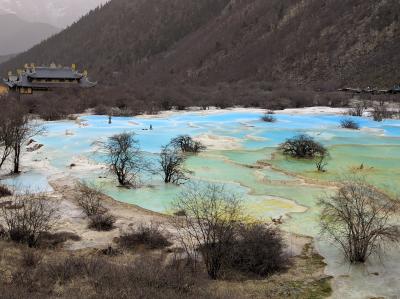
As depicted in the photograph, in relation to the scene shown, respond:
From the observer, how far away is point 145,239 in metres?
10.1

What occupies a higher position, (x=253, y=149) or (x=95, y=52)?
(x=95, y=52)

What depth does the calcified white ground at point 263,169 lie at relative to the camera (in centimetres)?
931

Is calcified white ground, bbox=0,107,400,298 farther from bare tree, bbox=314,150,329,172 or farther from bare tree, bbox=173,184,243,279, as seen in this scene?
bare tree, bbox=173,184,243,279

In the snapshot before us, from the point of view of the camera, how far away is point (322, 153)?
1973cm

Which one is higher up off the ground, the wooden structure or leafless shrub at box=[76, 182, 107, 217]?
the wooden structure

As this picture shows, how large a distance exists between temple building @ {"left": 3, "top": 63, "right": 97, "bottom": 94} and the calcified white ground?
84.4 feet

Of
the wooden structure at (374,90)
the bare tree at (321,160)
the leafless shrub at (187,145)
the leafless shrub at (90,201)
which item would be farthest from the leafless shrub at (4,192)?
the wooden structure at (374,90)

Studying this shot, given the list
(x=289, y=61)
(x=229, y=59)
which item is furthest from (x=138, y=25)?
(x=289, y=61)

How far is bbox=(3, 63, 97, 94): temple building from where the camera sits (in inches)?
2194

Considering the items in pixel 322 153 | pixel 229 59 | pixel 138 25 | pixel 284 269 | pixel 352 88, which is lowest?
pixel 284 269

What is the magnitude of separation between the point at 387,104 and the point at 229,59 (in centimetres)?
4133

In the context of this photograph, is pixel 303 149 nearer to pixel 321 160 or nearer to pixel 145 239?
pixel 321 160

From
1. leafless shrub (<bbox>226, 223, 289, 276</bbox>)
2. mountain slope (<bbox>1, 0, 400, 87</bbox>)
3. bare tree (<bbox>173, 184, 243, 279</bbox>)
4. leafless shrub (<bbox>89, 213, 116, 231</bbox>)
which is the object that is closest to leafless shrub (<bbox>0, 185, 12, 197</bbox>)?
leafless shrub (<bbox>89, 213, 116, 231</bbox>)

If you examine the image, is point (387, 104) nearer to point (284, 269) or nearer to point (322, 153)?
point (322, 153)
